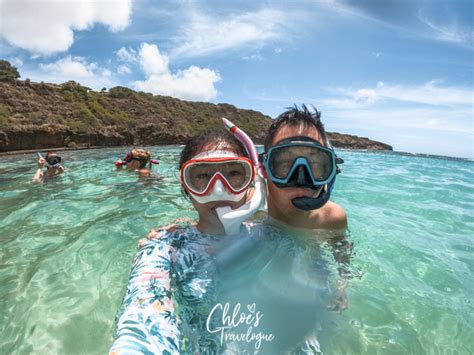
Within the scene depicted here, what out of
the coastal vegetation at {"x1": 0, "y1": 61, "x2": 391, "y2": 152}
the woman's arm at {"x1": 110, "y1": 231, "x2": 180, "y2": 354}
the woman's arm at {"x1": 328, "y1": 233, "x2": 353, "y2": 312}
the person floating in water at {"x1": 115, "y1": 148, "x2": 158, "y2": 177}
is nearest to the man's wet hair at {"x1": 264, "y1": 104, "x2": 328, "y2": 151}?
the woman's arm at {"x1": 328, "y1": 233, "x2": 353, "y2": 312}

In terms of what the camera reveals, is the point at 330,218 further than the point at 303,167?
Yes

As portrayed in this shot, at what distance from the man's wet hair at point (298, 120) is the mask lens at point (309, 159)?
0.57 feet

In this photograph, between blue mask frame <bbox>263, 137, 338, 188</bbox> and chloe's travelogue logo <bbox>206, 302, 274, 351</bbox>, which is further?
blue mask frame <bbox>263, 137, 338, 188</bbox>

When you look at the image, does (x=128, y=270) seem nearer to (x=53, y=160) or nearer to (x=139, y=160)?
(x=139, y=160)

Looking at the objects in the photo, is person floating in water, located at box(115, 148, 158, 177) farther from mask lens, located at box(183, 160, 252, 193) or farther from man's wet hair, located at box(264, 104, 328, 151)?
mask lens, located at box(183, 160, 252, 193)

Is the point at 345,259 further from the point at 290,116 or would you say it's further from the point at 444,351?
the point at 290,116

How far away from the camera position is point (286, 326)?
1.75 metres

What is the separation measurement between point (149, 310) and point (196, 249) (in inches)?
24.7

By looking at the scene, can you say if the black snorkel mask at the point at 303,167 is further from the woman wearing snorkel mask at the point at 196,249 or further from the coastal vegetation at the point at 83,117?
the coastal vegetation at the point at 83,117

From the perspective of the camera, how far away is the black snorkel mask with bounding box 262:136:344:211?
222 centimetres

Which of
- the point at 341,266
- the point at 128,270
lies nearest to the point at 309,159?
the point at 341,266

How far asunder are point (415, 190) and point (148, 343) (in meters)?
8.59

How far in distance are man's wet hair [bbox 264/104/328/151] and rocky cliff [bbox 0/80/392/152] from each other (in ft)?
53.5

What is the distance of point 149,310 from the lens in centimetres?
133
